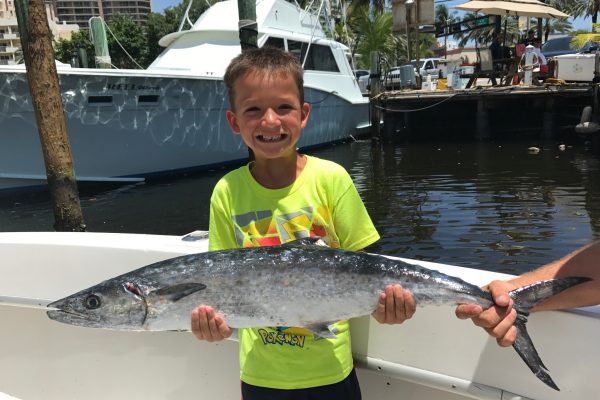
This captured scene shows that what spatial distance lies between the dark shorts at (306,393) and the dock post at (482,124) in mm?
16782

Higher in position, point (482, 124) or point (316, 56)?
point (316, 56)

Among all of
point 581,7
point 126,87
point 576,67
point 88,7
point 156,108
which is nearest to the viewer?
point 126,87

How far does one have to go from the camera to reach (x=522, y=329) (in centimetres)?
169

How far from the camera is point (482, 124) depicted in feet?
57.0

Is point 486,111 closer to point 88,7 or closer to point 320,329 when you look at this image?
→ point 320,329

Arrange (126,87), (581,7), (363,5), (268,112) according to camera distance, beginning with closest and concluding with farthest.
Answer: (268,112) → (126,87) → (581,7) → (363,5)

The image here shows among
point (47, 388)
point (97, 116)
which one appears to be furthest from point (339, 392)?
point (97, 116)

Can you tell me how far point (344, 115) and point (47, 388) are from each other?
52.0ft

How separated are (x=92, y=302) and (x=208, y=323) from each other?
0.44m

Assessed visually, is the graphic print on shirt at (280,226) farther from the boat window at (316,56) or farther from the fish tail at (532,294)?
the boat window at (316,56)

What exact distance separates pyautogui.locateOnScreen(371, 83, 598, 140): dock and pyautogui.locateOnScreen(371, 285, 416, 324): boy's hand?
15309 mm

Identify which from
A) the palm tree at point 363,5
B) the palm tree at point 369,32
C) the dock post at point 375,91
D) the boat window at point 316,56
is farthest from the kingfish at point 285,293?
the palm tree at point 363,5

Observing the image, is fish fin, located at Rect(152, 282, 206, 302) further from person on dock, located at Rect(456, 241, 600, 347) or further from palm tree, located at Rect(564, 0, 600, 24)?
palm tree, located at Rect(564, 0, 600, 24)

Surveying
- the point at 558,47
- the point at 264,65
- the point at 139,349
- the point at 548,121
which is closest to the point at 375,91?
the point at 548,121
